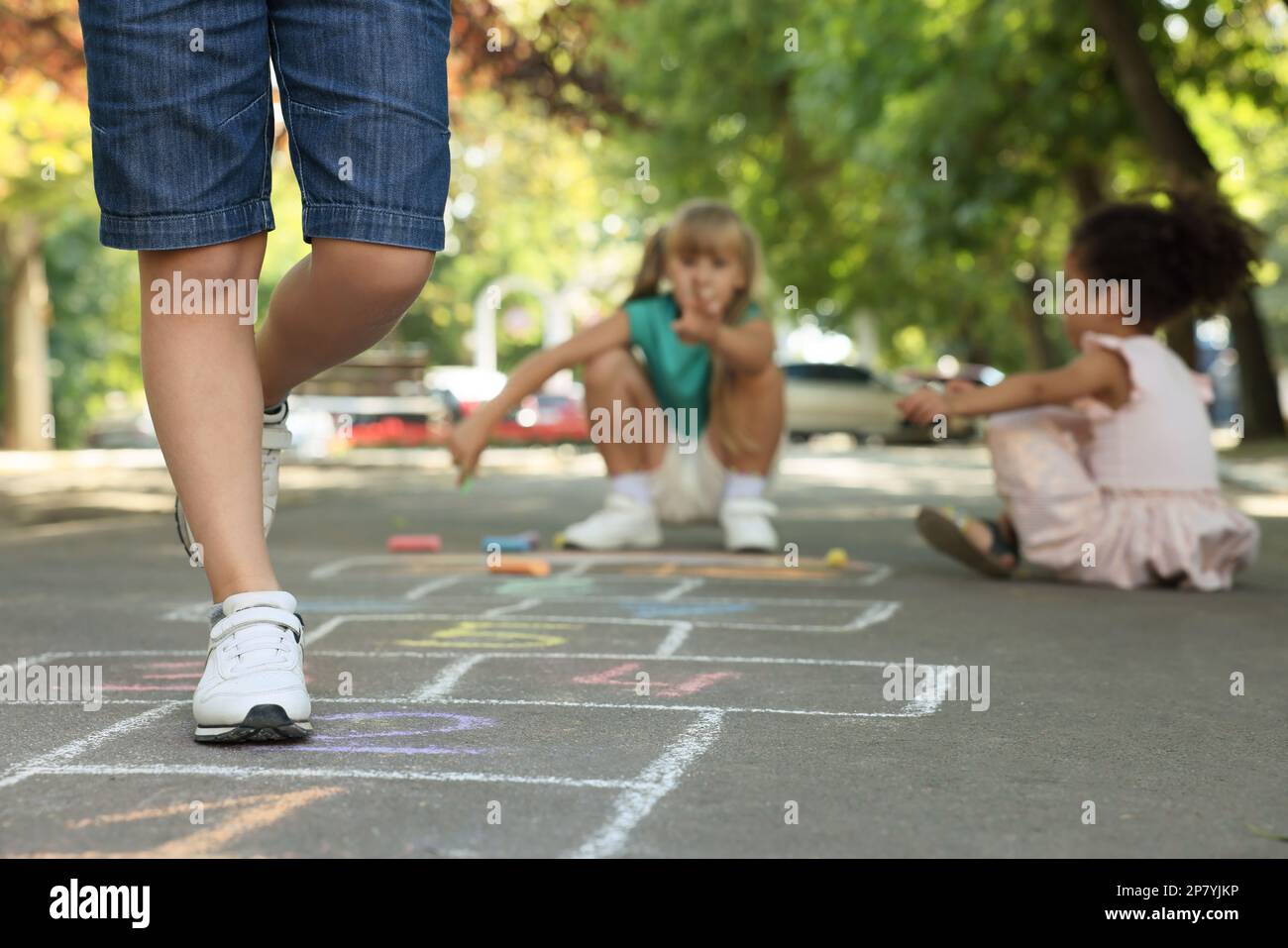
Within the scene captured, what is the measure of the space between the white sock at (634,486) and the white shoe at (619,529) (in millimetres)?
18

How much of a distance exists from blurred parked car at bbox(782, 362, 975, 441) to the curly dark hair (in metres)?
21.8

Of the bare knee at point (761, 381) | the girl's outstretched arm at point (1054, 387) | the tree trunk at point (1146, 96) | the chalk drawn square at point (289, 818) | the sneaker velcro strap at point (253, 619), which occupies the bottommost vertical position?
the chalk drawn square at point (289, 818)

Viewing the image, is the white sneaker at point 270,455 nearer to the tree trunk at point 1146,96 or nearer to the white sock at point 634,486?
the white sock at point 634,486

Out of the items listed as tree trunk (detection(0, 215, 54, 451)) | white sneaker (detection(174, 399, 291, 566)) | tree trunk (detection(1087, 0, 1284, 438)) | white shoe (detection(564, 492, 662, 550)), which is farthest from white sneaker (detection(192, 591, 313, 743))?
tree trunk (detection(0, 215, 54, 451))

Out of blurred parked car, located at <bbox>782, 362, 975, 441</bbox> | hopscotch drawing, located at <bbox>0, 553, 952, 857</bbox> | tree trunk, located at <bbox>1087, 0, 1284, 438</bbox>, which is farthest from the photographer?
blurred parked car, located at <bbox>782, 362, 975, 441</bbox>

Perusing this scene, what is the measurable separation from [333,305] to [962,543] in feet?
Answer: 10.8

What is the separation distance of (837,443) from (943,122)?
12.7 meters

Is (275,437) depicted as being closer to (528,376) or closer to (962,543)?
(962,543)

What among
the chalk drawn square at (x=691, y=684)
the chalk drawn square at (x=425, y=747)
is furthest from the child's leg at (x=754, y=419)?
the chalk drawn square at (x=425, y=747)

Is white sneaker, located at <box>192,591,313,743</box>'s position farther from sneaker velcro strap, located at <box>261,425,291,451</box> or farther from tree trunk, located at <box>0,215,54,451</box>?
tree trunk, located at <box>0,215,54,451</box>

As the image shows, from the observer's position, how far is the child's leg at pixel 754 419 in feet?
24.2

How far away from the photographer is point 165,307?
3.25 m

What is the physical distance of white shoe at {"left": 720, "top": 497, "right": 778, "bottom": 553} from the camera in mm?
7238
